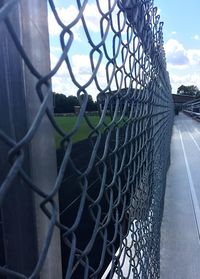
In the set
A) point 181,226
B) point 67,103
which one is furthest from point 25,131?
point 181,226

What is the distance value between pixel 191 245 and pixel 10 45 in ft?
8.10

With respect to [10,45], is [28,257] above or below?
below

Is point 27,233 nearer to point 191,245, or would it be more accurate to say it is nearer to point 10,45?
point 10,45

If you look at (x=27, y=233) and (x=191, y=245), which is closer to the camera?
(x=27, y=233)

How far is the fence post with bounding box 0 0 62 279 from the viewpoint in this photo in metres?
0.53

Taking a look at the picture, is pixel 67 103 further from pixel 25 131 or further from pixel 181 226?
pixel 181 226

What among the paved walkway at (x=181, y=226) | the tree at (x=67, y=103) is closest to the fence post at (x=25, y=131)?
the tree at (x=67, y=103)

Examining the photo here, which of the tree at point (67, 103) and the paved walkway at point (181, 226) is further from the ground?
the tree at point (67, 103)

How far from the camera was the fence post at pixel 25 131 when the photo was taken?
0.53 meters

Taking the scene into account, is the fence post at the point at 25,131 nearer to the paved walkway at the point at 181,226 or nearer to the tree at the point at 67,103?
the tree at the point at 67,103

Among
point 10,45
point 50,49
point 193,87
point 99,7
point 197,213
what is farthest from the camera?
point 193,87

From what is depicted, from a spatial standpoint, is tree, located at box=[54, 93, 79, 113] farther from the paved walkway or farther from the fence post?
the paved walkway

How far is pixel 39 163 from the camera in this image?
595 millimetres

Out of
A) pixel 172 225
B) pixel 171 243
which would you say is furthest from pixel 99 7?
pixel 172 225
